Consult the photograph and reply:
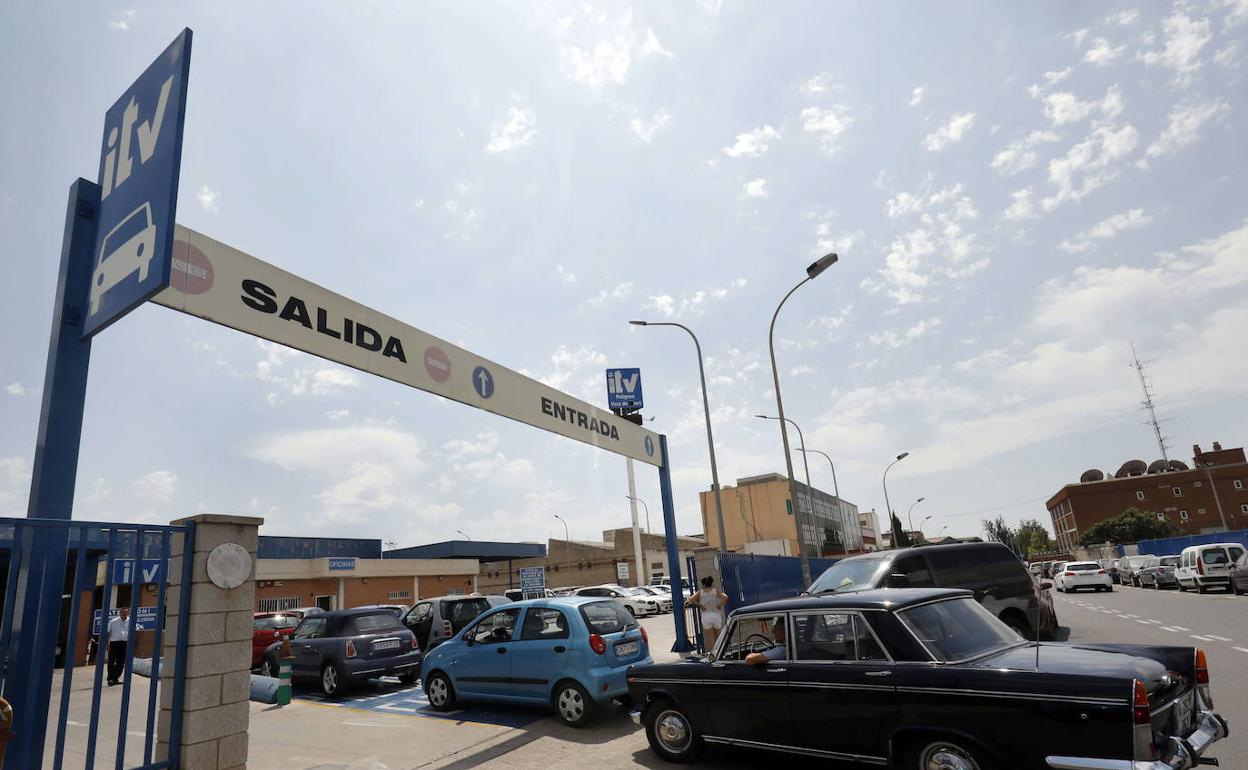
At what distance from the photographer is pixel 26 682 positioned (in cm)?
441

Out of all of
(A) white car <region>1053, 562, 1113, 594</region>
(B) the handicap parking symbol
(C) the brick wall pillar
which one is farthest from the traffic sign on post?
(A) white car <region>1053, 562, 1113, 594</region>

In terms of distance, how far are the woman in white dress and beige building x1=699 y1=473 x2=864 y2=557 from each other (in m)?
49.9

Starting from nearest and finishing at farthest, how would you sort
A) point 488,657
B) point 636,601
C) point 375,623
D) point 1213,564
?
point 488,657
point 375,623
point 1213,564
point 636,601

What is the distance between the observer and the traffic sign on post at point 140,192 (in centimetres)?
477

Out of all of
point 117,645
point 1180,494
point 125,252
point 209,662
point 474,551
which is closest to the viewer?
point 125,252

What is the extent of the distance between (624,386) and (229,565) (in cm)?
1426

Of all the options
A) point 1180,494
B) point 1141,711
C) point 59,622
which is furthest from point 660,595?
point 1180,494

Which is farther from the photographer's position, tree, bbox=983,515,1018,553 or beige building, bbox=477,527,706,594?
tree, bbox=983,515,1018,553

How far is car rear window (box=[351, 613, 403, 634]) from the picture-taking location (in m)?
12.3

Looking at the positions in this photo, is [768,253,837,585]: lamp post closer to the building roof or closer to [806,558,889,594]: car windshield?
[806,558,889,594]: car windshield

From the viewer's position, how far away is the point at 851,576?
36.7 ft

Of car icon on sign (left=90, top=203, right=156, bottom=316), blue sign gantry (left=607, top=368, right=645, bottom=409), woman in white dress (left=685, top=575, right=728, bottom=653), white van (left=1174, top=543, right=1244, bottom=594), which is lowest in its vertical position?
Result: white van (left=1174, top=543, right=1244, bottom=594)

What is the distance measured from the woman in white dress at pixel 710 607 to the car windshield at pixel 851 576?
5.02 feet

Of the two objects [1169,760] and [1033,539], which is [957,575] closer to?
[1169,760]
